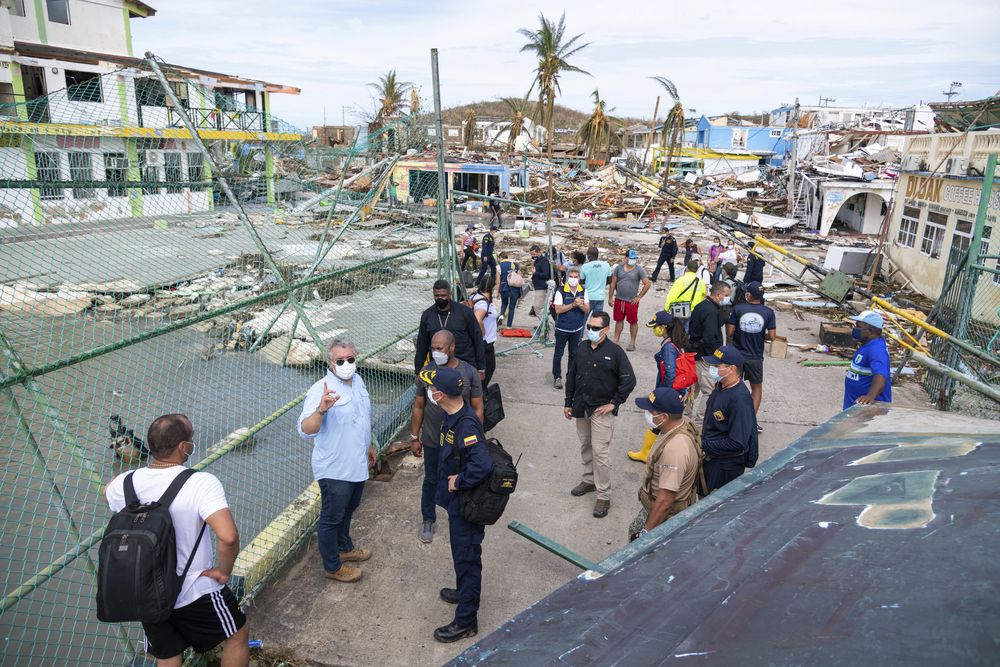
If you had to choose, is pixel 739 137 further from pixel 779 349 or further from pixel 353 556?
pixel 353 556

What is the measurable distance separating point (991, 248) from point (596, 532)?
12285mm

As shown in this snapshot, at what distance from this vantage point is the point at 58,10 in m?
27.5

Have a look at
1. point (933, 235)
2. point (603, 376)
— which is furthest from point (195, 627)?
point (933, 235)

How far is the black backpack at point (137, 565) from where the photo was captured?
2.58 meters

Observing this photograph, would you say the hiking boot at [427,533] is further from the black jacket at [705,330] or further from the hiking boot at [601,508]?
the black jacket at [705,330]

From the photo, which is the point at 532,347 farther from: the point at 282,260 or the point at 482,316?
the point at 282,260

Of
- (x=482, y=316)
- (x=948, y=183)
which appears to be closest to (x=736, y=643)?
(x=482, y=316)

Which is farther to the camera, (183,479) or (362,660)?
(362,660)

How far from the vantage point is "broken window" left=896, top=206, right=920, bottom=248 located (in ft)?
55.6

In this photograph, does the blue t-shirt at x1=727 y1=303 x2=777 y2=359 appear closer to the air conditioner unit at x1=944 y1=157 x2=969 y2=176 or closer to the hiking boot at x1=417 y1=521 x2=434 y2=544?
the hiking boot at x1=417 y1=521 x2=434 y2=544

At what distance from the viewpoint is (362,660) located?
3918 mm

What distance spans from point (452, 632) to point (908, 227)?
726 inches

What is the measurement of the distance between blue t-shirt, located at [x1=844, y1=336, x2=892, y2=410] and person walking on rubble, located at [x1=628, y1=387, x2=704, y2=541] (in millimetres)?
2546

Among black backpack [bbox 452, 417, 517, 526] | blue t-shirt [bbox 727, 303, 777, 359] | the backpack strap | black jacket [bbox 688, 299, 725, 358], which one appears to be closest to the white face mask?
black backpack [bbox 452, 417, 517, 526]
